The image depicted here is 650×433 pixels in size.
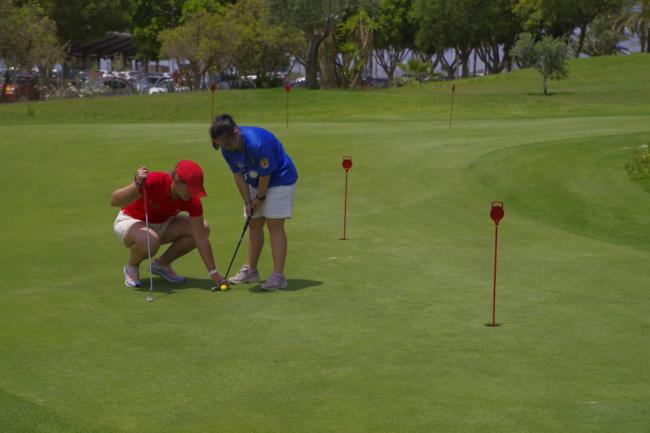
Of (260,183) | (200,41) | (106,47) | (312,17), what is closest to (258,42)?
(200,41)

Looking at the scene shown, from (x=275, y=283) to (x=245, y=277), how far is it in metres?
0.55

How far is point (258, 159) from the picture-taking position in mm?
9609

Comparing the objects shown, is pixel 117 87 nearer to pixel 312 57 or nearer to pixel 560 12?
pixel 312 57

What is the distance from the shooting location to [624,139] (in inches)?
814

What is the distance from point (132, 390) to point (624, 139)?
16315 millimetres

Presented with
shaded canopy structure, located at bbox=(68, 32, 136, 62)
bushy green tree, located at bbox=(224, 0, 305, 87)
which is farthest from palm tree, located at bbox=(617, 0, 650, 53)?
shaded canopy structure, located at bbox=(68, 32, 136, 62)

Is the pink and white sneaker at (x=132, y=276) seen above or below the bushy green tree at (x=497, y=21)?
below

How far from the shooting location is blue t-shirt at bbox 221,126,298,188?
→ 9570 millimetres

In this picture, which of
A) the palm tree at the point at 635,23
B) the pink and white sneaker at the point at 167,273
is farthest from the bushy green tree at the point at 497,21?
the pink and white sneaker at the point at 167,273

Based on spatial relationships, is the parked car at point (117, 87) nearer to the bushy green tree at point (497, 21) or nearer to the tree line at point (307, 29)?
the tree line at point (307, 29)

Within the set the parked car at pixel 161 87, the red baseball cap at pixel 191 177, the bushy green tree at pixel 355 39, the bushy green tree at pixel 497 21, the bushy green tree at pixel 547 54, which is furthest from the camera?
the bushy green tree at pixel 497 21

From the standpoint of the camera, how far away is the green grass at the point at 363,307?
604cm

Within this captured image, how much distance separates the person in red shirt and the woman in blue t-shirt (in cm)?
39

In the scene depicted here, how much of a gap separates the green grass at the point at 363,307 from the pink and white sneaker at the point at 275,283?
0.14 m
